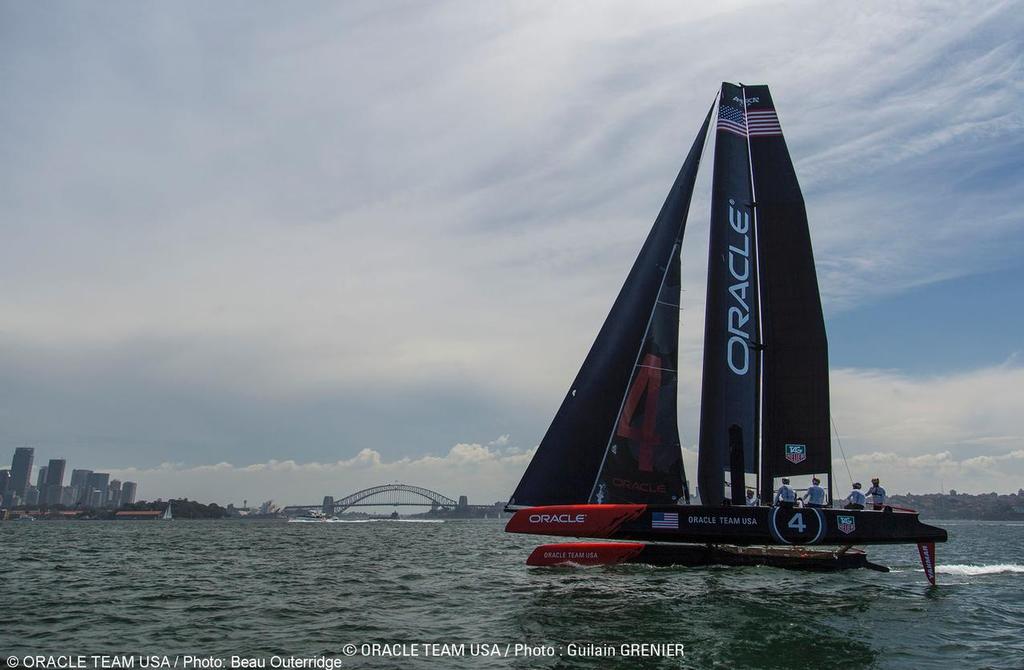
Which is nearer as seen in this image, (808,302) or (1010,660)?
(1010,660)

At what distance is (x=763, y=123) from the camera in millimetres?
19953

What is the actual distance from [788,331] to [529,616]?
10496 millimetres

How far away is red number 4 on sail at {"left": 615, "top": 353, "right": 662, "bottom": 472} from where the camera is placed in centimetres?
1753

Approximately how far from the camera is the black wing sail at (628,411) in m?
17.2

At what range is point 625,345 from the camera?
1816 cm

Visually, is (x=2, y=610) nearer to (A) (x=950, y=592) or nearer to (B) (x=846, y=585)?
(B) (x=846, y=585)

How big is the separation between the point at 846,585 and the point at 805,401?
4623 mm

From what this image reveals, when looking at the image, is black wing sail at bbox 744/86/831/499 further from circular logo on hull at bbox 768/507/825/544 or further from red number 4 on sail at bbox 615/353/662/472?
red number 4 on sail at bbox 615/353/662/472

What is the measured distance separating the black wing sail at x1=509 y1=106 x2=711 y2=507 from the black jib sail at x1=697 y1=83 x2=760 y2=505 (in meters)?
0.85

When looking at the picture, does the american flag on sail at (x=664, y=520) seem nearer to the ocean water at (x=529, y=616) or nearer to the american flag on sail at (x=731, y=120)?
the ocean water at (x=529, y=616)

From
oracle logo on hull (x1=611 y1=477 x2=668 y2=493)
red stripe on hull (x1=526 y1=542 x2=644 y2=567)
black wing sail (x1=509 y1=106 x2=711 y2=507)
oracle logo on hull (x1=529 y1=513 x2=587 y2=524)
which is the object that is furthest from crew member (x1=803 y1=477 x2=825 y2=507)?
oracle logo on hull (x1=529 y1=513 x2=587 y2=524)

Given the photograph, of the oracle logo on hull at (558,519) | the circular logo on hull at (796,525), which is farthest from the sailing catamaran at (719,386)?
the circular logo on hull at (796,525)

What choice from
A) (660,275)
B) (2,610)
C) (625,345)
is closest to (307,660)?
(2,610)

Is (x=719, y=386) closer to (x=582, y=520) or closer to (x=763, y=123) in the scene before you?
(x=582, y=520)
